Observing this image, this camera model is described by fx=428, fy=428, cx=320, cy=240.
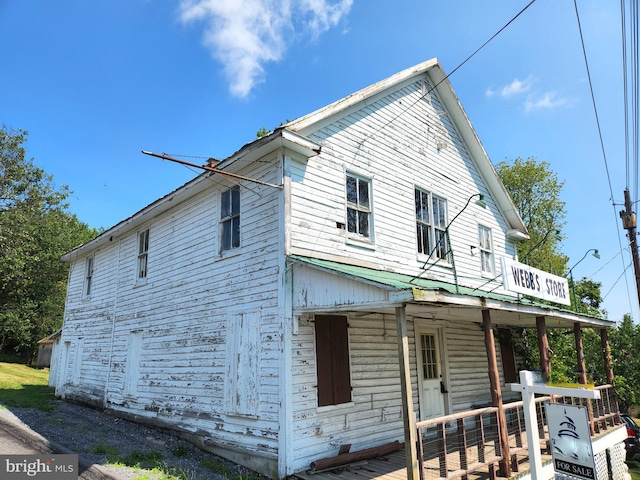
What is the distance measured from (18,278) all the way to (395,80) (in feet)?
106

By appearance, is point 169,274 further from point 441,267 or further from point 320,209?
point 441,267

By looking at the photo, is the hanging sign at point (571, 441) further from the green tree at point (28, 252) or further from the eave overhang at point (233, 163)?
the green tree at point (28, 252)

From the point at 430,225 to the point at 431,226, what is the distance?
44 mm

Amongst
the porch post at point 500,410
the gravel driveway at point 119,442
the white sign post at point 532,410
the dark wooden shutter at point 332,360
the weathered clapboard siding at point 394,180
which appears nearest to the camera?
the white sign post at point 532,410

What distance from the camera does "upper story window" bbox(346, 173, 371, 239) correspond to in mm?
9359

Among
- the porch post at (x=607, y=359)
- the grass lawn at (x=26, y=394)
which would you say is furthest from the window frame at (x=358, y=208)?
the grass lawn at (x=26, y=394)

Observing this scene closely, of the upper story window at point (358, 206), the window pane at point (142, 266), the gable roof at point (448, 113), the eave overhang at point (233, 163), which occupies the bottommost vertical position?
the window pane at point (142, 266)

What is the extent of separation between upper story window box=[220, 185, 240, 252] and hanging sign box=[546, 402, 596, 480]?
21.4 ft

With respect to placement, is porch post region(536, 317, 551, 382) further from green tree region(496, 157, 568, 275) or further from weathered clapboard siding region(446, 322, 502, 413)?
green tree region(496, 157, 568, 275)

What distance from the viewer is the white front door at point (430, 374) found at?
1028 centimetres

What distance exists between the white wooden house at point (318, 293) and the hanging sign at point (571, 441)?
5.71 ft

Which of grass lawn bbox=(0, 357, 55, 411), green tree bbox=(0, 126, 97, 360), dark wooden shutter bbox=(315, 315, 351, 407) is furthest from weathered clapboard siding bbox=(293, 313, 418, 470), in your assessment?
green tree bbox=(0, 126, 97, 360)

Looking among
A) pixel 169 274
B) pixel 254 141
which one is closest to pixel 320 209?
pixel 254 141

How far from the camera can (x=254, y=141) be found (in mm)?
8203
